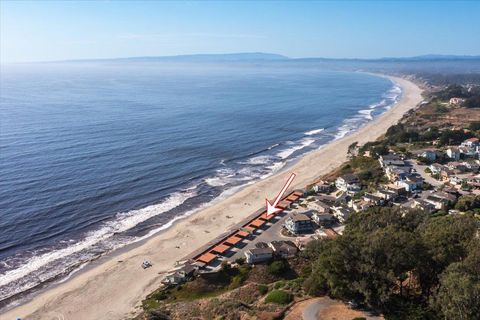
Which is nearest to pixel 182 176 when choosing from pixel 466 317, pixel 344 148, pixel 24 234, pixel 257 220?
pixel 257 220

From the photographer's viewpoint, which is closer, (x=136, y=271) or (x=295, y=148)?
(x=136, y=271)

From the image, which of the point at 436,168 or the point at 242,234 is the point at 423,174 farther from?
the point at 242,234

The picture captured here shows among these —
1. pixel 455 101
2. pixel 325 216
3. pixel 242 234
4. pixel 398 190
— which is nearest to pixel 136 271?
pixel 242 234

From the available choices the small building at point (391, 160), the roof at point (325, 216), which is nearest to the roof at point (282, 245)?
the roof at point (325, 216)

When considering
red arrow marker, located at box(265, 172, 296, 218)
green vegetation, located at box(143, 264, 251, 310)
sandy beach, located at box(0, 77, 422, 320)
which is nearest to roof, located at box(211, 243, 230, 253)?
sandy beach, located at box(0, 77, 422, 320)

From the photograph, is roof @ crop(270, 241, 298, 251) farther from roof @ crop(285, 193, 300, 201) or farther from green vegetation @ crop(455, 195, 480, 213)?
green vegetation @ crop(455, 195, 480, 213)
